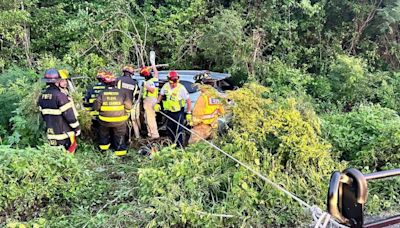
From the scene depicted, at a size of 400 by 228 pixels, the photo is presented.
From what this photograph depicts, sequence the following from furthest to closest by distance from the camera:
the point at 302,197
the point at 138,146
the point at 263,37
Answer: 1. the point at 263,37
2. the point at 138,146
3. the point at 302,197

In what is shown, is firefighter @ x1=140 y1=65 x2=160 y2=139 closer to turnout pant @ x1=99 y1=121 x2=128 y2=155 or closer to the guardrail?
turnout pant @ x1=99 y1=121 x2=128 y2=155

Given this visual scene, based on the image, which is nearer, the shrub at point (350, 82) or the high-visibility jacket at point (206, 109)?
the high-visibility jacket at point (206, 109)

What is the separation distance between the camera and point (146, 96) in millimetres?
7363

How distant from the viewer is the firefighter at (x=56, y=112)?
624 cm

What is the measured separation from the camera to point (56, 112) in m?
6.26

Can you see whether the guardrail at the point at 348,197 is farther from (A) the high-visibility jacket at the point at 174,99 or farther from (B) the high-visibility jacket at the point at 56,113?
(A) the high-visibility jacket at the point at 174,99

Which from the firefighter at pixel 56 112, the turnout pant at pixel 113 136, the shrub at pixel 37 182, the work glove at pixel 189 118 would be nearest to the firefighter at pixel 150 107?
the turnout pant at pixel 113 136

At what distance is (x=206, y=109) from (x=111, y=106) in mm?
1523

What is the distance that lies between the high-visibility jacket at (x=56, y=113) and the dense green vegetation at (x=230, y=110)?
392 millimetres

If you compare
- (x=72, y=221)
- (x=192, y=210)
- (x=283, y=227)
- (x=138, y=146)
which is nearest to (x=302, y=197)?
(x=283, y=227)

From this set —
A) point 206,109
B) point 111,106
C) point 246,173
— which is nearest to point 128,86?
point 111,106

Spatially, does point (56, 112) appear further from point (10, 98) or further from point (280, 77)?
point (280, 77)

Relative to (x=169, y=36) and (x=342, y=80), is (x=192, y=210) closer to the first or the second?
(x=342, y=80)

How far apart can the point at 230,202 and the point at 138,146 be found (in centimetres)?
317
